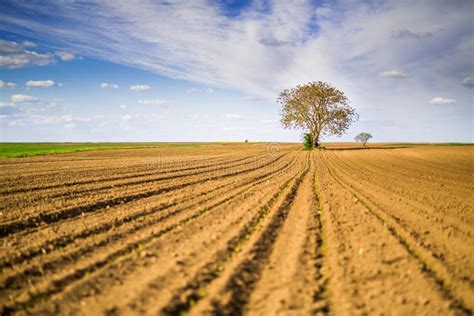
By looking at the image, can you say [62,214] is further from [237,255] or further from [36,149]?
[36,149]

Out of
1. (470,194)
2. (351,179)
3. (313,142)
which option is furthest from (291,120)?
(470,194)

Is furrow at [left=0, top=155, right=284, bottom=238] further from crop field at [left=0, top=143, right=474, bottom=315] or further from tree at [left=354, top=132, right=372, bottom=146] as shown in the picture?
tree at [left=354, top=132, right=372, bottom=146]

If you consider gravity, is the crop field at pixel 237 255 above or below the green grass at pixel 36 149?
below

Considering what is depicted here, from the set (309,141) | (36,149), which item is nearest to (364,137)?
(309,141)

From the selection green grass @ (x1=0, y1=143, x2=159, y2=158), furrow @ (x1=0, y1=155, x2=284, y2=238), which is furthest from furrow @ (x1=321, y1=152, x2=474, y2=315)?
green grass @ (x1=0, y1=143, x2=159, y2=158)

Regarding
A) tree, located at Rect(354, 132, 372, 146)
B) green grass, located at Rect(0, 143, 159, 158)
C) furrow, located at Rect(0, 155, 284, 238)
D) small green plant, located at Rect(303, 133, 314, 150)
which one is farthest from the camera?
tree, located at Rect(354, 132, 372, 146)

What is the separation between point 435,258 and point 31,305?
22.8 ft

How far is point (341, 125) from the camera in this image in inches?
1965

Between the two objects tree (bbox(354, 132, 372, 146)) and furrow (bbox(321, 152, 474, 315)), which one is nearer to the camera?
furrow (bbox(321, 152, 474, 315))

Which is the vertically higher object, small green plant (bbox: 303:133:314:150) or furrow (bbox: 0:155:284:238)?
small green plant (bbox: 303:133:314:150)

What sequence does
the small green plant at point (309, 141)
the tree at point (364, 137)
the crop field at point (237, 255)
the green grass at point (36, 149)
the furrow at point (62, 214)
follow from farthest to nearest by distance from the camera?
the tree at point (364, 137) < the small green plant at point (309, 141) < the green grass at point (36, 149) < the furrow at point (62, 214) < the crop field at point (237, 255)

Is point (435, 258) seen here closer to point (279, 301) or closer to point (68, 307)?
point (279, 301)

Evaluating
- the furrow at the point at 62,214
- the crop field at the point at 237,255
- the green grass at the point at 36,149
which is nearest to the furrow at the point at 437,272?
the crop field at the point at 237,255

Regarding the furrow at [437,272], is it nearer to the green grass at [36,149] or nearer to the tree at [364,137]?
the green grass at [36,149]
